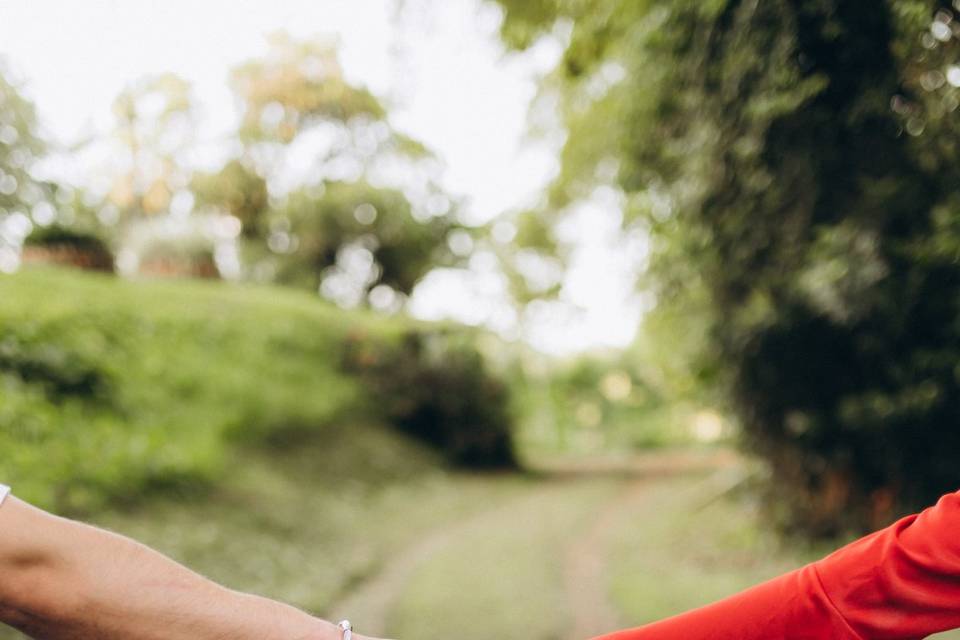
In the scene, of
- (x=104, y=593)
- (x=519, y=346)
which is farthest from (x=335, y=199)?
(x=104, y=593)

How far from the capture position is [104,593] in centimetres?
124

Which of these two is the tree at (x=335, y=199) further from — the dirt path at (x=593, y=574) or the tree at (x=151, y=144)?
the dirt path at (x=593, y=574)

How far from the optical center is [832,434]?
6.29m

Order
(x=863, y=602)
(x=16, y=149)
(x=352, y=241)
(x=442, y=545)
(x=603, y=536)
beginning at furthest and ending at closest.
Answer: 1. (x=352, y=241)
2. (x=603, y=536)
3. (x=442, y=545)
4. (x=16, y=149)
5. (x=863, y=602)

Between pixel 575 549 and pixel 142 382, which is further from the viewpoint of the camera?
pixel 575 549

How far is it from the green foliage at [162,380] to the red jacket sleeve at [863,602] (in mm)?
4898

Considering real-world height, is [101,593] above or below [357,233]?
below

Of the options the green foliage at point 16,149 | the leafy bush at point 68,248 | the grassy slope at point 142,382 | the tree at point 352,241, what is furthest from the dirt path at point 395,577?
the tree at point 352,241

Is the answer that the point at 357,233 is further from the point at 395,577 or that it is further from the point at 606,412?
the point at 395,577

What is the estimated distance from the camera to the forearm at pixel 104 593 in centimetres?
120

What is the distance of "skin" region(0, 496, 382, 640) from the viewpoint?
120 cm

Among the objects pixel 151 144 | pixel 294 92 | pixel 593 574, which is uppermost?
pixel 294 92

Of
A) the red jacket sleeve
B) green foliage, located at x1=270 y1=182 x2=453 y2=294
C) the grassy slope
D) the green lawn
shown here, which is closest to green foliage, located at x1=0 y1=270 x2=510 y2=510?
the grassy slope

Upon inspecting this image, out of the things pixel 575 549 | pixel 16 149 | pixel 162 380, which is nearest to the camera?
pixel 16 149
